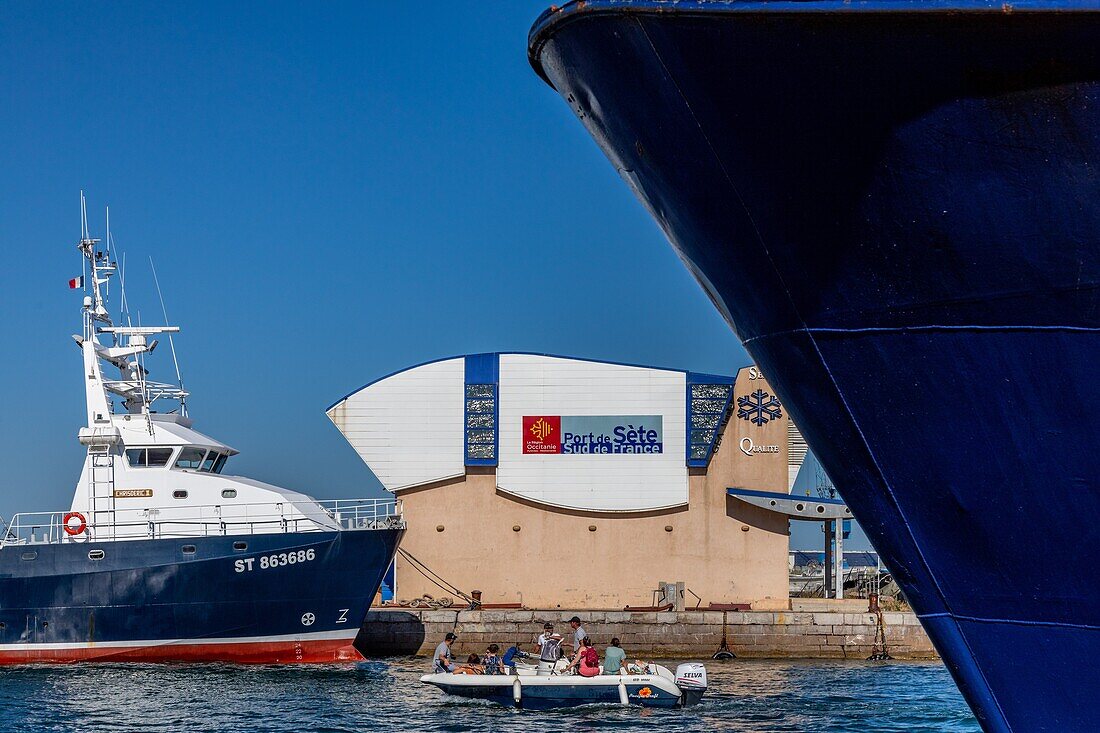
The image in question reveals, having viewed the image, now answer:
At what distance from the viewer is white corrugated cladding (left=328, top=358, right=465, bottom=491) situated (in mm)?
31688

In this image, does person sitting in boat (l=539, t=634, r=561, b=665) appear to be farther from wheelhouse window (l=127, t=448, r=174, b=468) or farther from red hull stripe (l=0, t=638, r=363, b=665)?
wheelhouse window (l=127, t=448, r=174, b=468)

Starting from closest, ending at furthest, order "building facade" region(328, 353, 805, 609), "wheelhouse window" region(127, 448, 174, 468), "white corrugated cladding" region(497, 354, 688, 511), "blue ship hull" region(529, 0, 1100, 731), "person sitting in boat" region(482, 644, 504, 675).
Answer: "blue ship hull" region(529, 0, 1100, 731) < "person sitting in boat" region(482, 644, 504, 675) < "wheelhouse window" region(127, 448, 174, 468) < "building facade" region(328, 353, 805, 609) < "white corrugated cladding" region(497, 354, 688, 511)

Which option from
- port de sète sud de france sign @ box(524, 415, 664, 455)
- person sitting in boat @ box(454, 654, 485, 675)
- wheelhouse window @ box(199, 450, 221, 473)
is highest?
port de sète sud de france sign @ box(524, 415, 664, 455)

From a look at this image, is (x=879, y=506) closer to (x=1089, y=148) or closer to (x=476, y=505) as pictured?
(x=1089, y=148)

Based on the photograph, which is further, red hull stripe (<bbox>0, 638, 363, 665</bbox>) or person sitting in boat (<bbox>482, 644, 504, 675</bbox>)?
red hull stripe (<bbox>0, 638, 363, 665</bbox>)

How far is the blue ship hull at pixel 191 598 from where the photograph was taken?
2656 centimetres

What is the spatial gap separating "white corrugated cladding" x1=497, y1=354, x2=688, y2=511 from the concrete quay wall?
10.8ft

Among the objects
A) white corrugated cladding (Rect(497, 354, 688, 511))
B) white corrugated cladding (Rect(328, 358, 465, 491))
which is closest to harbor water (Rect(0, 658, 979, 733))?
white corrugated cladding (Rect(497, 354, 688, 511))

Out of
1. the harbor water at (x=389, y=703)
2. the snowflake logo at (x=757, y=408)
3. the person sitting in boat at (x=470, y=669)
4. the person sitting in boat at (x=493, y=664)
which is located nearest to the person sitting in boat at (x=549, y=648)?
the person sitting in boat at (x=493, y=664)

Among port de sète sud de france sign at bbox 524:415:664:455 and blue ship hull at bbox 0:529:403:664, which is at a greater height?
port de sète sud de france sign at bbox 524:415:664:455

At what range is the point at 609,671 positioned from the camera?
68.7 feet

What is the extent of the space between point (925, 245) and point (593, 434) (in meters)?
25.1

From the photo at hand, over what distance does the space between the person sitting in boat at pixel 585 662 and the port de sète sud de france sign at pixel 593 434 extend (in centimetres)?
1023

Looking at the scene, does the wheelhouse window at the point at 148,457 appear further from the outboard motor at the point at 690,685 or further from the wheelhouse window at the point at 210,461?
the outboard motor at the point at 690,685
